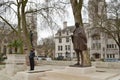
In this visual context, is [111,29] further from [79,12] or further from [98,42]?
[98,42]

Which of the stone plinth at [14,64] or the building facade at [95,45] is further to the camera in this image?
the building facade at [95,45]

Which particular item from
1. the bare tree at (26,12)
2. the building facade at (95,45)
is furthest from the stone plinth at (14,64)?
the building facade at (95,45)

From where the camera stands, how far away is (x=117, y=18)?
2856 centimetres

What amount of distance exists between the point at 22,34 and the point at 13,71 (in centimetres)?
722

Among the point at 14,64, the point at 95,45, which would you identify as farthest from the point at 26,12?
the point at 95,45

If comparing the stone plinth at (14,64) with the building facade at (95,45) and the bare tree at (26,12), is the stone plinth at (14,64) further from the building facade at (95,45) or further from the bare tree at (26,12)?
the building facade at (95,45)

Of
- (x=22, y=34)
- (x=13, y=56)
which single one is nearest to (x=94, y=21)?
(x=22, y=34)

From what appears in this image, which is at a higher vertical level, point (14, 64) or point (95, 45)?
point (95, 45)

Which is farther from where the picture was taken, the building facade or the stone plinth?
the building facade

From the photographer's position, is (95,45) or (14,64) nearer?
(14,64)

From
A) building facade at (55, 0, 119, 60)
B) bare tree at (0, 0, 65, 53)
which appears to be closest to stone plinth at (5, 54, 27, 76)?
bare tree at (0, 0, 65, 53)

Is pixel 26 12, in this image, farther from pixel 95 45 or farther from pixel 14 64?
pixel 95 45

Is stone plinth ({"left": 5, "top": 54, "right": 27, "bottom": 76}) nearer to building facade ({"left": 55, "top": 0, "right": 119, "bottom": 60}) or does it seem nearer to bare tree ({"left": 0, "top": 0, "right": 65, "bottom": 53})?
bare tree ({"left": 0, "top": 0, "right": 65, "bottom": 53})

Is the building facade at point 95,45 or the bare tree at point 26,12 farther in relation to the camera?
the building facade at point 95,45
